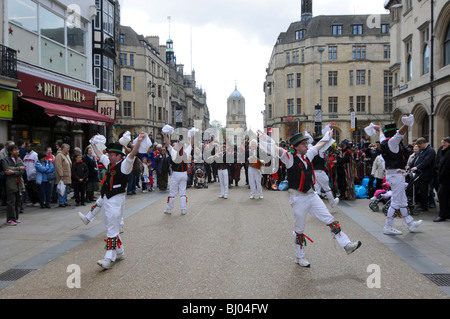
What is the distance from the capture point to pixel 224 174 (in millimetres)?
13344

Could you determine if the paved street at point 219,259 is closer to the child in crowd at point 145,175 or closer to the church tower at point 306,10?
the child in crowd at point 145,175

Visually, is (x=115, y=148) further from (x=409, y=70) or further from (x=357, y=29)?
(x=357, y=29)

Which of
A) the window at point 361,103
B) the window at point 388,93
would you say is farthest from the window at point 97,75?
the window at point 388,93


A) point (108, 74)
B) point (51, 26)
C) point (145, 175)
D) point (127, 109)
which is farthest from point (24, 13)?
point (127, 109)

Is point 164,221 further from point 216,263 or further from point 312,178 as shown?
point 312,178

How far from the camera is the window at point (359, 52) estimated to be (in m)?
52.2

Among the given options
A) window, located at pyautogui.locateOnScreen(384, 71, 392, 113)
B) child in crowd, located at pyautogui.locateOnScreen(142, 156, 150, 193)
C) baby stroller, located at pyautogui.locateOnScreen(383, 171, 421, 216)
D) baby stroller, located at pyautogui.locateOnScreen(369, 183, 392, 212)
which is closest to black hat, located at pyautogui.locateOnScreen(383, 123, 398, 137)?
baby stroller, located at pyautogui.locateOnScreen(383, 171, 421, 216)

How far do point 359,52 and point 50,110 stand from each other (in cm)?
4811

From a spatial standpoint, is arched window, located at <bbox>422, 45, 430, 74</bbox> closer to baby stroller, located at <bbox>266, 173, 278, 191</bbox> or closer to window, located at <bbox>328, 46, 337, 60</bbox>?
baby stroller, located at <bbox>266, 173, 278, 191</bbox>

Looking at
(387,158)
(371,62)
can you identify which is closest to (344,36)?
(371,62)

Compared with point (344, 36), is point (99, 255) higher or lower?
lower

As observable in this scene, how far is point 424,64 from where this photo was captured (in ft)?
70.3

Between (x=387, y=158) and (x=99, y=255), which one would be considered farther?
(x=387, y=158)
